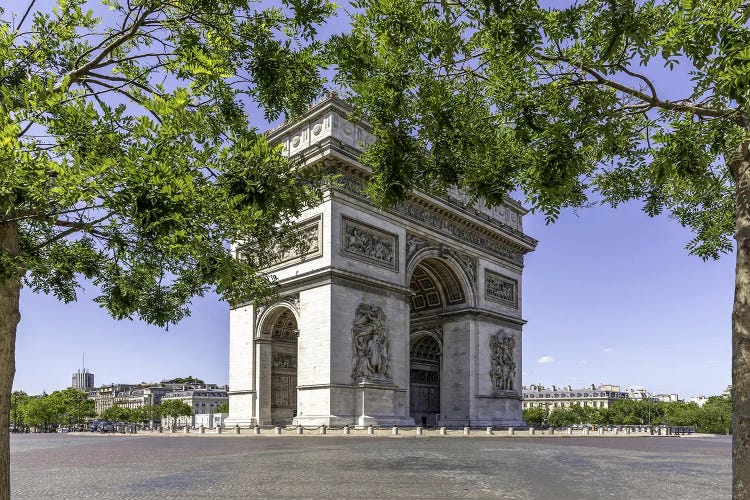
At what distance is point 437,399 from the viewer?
39.0 meters

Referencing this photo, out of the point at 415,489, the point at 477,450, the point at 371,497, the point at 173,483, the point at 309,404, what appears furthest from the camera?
the point at 309,404

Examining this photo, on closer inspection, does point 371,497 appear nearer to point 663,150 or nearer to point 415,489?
point 415,489

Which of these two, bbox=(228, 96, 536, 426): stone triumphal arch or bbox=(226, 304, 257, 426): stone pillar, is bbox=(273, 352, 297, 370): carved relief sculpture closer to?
bbox=(228, 96, 536, 426): stone triumphal arch

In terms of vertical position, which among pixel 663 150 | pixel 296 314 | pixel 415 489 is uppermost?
pixel 663 150

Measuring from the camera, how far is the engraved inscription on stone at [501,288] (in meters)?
37.8

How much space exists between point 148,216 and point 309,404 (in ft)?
74.6

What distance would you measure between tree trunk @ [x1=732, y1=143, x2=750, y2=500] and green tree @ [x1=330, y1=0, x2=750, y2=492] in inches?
0.4

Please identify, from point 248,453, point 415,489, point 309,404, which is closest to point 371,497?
point 415,489

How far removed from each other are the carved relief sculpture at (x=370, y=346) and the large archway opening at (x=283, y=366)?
3868mm

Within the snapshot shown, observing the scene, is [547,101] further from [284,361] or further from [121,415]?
[121,415]

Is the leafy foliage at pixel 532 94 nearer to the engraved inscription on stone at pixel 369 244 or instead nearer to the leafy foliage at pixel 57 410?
the engraved inscription on stone at pixel 369 244

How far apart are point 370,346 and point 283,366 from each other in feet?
18.7

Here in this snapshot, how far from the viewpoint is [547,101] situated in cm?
740

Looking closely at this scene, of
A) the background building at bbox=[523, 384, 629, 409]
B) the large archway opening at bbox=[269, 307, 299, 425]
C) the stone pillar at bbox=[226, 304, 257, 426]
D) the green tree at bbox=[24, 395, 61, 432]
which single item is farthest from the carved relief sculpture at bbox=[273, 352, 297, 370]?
the background building at bbox=[523, 384, 629, 409]
